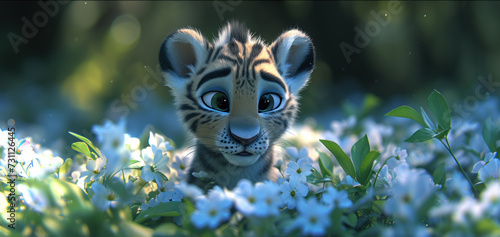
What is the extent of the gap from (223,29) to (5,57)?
3.61 metres

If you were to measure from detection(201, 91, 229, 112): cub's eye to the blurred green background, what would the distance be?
194cm

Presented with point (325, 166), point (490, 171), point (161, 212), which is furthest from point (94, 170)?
point (490, 171)

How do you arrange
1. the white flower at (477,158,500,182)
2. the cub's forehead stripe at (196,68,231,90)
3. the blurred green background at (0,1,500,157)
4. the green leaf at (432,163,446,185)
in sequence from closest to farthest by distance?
1. the white flower at (477,158,500,182)
2. the green leaf at (432,163,446,185)
3. the cub's forehead stripe at (196,68,231,90)
4. the blurred green background at (0,1,500,157)

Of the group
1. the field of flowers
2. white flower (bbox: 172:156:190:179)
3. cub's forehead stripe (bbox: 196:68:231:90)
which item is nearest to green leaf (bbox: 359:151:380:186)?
the field of flowers

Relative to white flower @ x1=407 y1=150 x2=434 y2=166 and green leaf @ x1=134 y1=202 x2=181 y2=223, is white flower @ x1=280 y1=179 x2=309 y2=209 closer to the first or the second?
green leaf @ x1=134 y1=202 x2=181 y2=223

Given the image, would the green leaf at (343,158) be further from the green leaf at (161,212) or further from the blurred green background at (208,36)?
the blurred green background at (208,36)

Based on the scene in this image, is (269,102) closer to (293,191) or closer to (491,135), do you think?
(293,191)

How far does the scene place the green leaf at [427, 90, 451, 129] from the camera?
994 mm

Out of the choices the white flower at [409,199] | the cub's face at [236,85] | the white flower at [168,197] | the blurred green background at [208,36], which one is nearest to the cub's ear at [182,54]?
the cub's face at [236,85]

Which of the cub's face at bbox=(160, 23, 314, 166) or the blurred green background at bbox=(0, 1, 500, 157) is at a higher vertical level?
the blurred green background at bbox=(0, 1, 500, 157)

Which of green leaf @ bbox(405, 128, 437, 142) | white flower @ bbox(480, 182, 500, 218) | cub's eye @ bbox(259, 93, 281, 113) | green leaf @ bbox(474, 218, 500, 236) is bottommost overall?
green leaf @ bbox(474, 218, 500, 236)

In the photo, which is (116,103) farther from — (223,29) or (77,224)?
(77,224)

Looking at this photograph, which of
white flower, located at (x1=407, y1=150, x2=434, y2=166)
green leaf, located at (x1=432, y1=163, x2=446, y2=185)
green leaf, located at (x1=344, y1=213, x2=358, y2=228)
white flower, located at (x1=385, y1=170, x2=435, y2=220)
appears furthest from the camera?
white flower, located at (x1=407, y1=150, x2=434, y2=166)

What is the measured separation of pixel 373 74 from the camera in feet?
12.5
